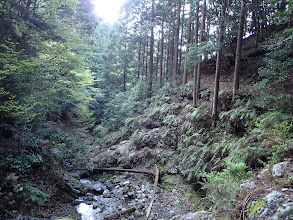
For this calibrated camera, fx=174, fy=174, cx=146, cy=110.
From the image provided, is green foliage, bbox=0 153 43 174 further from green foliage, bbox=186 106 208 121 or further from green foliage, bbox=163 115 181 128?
green foliage, bbox=163 115 181 128

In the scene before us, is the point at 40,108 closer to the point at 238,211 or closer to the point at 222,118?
the point at 238,211

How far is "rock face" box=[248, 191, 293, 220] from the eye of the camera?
2.84 meters

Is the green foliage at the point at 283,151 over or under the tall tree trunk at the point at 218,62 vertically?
under

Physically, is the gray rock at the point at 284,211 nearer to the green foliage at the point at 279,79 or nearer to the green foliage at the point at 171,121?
the green foliage at the point at 279,79

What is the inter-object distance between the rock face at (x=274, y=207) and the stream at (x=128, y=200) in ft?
10.2

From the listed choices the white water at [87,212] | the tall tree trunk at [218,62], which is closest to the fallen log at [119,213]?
the white water at [87,212]

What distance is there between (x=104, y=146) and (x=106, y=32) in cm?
2117

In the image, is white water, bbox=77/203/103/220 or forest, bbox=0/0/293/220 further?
white water, bbox=77/203/103/220

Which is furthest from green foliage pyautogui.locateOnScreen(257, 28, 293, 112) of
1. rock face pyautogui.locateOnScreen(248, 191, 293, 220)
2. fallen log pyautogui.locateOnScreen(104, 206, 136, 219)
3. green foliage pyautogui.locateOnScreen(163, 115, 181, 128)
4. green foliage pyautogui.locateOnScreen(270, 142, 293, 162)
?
fallen log pyautogui.locateOnScreen(104, 206, 136, 219)

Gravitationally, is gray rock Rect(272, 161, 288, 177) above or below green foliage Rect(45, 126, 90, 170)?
above

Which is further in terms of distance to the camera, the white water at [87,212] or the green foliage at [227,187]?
the white water at [87,212]

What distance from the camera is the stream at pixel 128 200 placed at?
669cm

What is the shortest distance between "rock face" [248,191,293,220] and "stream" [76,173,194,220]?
10.2ft

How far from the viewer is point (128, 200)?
812 cm
